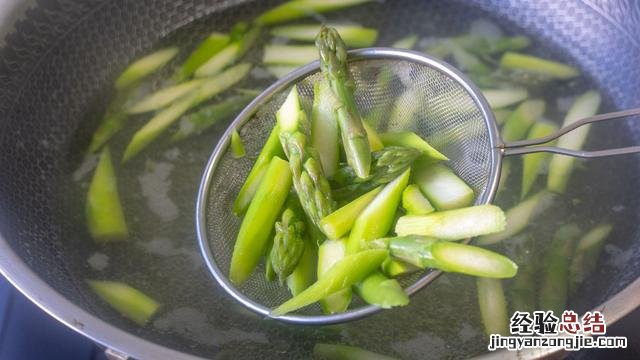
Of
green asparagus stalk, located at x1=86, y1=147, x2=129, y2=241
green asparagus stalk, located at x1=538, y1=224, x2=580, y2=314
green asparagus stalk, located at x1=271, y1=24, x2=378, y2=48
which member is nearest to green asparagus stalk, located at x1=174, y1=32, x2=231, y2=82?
green asparagus stalk, located at x1=271, y1=24, x2=378, y2=48

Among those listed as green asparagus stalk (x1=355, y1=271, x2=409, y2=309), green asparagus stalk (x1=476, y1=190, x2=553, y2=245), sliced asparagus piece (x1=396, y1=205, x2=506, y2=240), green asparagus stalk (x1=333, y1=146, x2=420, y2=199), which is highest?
green asparagus stalk (x1=333, y1=146, x2=420, y2=199)

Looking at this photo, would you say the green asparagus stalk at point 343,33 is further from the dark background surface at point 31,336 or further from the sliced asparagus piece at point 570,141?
the dark background surface at point 31,336

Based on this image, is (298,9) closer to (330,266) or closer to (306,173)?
(306,173)

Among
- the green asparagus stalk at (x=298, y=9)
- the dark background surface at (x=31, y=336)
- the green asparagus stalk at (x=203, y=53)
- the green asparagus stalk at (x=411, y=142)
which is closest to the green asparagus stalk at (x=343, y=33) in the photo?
the green asparagus stalk at (x=298, y=9)

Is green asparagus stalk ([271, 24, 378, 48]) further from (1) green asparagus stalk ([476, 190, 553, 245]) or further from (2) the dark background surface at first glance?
(2) the dark background surface

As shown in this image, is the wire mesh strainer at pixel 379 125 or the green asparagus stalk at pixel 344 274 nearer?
the green asparagus stalk at pixel 344 274

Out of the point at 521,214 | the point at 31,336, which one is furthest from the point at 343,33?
the point at 31,336

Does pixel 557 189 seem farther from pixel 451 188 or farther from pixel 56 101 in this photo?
pixel 56 101
